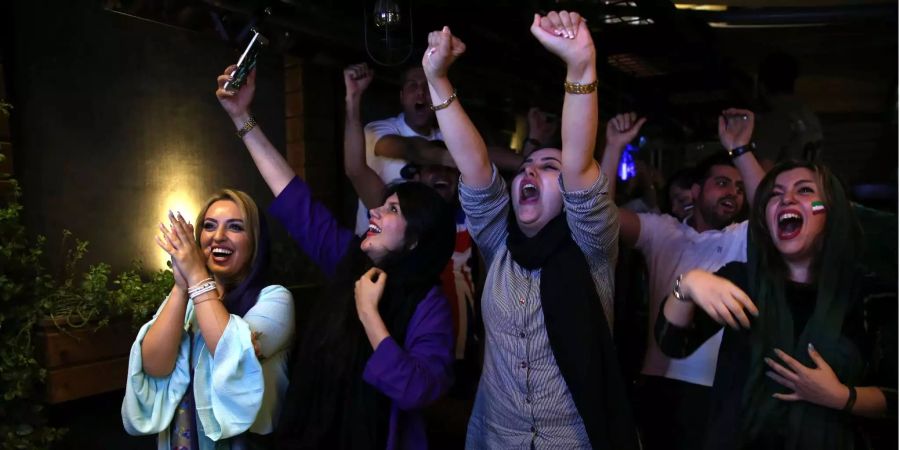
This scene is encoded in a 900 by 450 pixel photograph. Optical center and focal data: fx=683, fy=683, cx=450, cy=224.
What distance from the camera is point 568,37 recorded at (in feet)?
5.06

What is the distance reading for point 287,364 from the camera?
2.08 metres

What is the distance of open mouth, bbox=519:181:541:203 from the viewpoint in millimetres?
1812

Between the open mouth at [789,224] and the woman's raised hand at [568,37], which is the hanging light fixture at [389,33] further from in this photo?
→ the open mouth at [789,224]

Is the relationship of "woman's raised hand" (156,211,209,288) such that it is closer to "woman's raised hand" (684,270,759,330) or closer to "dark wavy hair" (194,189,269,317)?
"dark wavy hair" (194,189,269,317)

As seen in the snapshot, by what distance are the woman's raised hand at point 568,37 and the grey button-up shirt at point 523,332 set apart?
28 centimetres

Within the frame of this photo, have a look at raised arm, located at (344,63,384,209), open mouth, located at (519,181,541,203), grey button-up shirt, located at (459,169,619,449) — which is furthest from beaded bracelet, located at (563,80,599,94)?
raised arm, located at (344,63,384,209)

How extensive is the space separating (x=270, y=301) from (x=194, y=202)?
187 cm

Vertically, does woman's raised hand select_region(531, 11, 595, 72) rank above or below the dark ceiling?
below

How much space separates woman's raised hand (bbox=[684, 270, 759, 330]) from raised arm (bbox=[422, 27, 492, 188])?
60cm

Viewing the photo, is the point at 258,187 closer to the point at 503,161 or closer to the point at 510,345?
the point at 503,161

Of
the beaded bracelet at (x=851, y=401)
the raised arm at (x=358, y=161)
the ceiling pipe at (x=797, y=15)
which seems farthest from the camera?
the ceiling pipe at (x=797, y=15)

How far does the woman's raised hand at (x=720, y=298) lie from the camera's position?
5.04 feet

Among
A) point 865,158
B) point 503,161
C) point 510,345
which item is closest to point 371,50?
point 503,161

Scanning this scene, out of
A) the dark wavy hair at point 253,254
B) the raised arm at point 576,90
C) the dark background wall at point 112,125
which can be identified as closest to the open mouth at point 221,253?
the dark wavy hair at point 253,254
